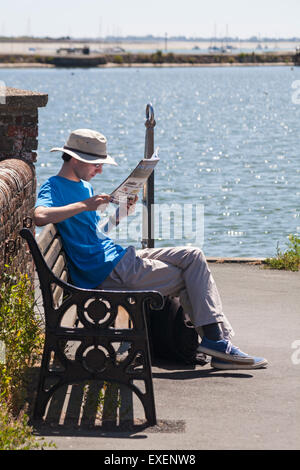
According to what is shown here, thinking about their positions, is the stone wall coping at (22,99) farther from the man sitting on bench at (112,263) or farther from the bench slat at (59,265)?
the bench slat at (59,265)

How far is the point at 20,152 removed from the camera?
7500mm

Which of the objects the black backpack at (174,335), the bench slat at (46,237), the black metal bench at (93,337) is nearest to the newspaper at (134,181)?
the bench slat at (46,237)

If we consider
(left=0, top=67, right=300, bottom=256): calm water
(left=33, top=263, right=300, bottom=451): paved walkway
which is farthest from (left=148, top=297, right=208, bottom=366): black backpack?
(left=0, top=67, right=300, bottom=256): calm water

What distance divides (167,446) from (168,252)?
1587mm

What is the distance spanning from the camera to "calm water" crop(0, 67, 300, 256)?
19297mm

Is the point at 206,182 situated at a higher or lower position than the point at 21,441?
lower

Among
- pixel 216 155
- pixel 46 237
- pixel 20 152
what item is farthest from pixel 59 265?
pixel 216 155

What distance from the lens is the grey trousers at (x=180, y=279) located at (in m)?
5.81

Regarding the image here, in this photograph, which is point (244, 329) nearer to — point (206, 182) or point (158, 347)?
point (158, 347)

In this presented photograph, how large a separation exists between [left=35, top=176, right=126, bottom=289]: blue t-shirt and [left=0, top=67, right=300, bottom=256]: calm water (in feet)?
30.6

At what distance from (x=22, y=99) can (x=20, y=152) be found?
420 millimetres

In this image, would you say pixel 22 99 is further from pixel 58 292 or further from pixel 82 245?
pixel 58 292
